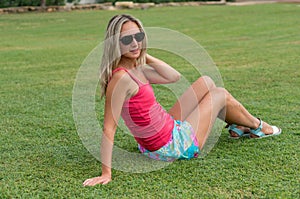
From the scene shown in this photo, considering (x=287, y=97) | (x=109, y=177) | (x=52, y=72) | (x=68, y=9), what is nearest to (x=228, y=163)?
(x=109, y=177)

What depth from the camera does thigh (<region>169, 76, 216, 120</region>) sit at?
395cm

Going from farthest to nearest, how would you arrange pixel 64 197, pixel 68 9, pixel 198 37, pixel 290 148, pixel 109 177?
pixel 68 9
pixel 198 37
pixel 290 148
pixel 109 177
pixel 64 197

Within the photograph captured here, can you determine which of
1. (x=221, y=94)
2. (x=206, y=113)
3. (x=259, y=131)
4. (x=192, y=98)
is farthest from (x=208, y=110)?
(x=259, y=131)

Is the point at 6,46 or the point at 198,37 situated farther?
the point at 198,37

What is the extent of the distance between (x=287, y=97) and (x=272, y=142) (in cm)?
163

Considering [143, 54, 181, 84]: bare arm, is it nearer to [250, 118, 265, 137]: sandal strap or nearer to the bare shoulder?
the bare shoulder

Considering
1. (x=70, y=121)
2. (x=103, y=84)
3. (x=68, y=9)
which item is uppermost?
(x=103, y=84)

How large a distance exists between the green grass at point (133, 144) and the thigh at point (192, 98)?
13.9 inches

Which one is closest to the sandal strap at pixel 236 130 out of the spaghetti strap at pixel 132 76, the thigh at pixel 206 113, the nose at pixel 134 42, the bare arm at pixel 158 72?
the thigh at pixel 206 113

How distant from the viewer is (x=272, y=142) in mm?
4016

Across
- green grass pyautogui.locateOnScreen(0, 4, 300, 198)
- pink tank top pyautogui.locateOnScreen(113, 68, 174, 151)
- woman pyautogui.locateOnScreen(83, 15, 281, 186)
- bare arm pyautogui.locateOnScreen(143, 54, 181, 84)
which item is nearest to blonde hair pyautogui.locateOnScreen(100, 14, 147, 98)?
woman pyautogui.locateOnScreen(83, 15, 281, 186)

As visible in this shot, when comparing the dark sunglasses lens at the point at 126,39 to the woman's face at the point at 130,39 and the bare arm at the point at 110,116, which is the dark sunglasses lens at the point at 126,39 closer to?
the woman's face at the point at 130,39

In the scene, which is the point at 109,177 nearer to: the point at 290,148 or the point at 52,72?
the point at 290,148

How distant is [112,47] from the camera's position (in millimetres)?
3332
